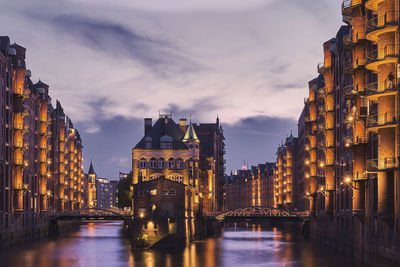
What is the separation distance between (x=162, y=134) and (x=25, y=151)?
Result: 37.0 metres

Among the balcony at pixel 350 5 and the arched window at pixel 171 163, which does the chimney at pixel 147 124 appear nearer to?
the arched window at pixel 171 163

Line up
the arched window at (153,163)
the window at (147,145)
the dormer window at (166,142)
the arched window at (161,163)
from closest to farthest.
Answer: the arched window at (153,163)
the arched window at (161,163)
the window at (147,145)
the dormer window at (166,142)

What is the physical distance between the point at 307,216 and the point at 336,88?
43241 millimetres

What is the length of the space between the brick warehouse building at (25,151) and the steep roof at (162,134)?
21033 mm

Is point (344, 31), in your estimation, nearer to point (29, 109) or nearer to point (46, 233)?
point (29, 109)

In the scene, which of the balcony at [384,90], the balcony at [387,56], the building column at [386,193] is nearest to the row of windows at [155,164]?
the building column at [386,193]

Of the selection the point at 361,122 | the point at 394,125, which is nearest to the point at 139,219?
the point at 361,122

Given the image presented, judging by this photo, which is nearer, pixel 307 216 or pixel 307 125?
pixel 307 125

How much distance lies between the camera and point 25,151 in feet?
379

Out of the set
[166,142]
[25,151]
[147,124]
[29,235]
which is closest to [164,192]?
[25,151]

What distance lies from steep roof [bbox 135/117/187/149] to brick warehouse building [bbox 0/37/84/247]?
2103cm

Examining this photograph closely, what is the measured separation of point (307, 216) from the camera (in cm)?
13100

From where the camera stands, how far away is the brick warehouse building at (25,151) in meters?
98.0

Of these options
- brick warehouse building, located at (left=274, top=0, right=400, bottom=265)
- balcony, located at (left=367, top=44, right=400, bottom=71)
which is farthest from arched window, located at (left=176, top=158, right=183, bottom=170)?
balcony, located at (left=367, top=44, right=400, bottom=71)
